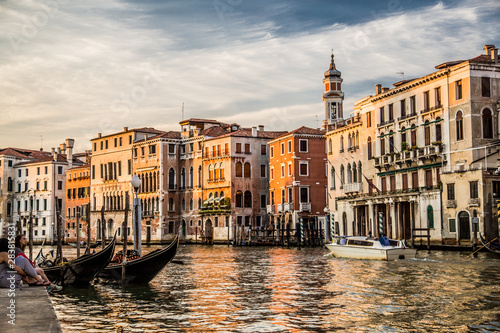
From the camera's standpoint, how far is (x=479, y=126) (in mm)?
32031

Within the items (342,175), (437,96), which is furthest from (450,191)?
(342,175)

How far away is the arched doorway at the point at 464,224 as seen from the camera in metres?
31.7

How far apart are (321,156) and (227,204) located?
28.4 ft

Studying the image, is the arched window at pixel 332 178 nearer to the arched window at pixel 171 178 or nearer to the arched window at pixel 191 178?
the arched window at pixel 191 178

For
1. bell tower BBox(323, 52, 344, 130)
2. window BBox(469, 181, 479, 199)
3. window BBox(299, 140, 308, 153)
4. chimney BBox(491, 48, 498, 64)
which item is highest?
bell tower BBox(323, 52, 344, 130)

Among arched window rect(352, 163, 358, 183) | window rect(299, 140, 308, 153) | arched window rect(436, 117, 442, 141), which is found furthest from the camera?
window rect(299, 140, 308, 153)

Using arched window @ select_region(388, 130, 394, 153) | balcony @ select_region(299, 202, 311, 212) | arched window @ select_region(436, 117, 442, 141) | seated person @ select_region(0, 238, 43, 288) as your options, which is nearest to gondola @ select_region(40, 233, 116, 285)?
seated person @ select_region(0, 238, 43, 288)

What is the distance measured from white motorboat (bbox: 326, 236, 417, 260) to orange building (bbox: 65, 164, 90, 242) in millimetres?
42477

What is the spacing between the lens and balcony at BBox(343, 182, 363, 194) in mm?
41844

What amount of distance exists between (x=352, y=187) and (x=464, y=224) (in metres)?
11.3

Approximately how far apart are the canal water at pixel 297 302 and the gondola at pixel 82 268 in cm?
31

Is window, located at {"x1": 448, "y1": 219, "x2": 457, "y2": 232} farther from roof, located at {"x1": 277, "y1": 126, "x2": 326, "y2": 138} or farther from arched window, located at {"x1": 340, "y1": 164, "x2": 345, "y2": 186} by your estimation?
roof, located at {"x1": 277, "y1": 126, "x2": 326, "y2": 138}

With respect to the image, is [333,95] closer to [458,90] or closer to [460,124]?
[458,90]

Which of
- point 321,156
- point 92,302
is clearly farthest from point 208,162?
point 92,302
